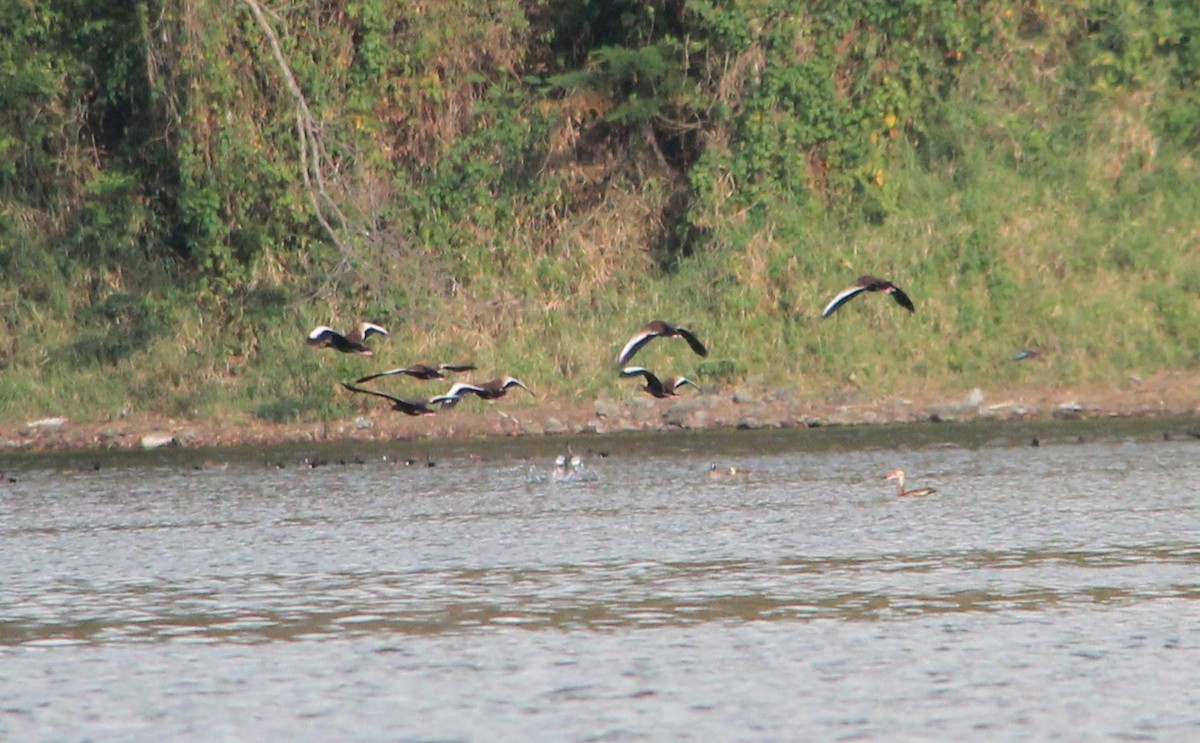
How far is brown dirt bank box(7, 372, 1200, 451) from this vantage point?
20.9m

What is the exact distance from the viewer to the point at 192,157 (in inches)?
875

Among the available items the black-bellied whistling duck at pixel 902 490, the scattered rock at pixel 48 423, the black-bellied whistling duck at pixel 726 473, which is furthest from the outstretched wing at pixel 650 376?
the scattered rock at pixel 48 423

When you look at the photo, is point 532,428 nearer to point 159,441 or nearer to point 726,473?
point 159,441

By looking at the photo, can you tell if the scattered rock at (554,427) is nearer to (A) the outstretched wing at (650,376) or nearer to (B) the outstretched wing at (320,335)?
(A) the outstretched wing at (650,376)

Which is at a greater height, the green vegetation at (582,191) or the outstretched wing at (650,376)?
the green vegetation at (582,191)

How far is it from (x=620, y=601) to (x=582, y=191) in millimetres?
14963

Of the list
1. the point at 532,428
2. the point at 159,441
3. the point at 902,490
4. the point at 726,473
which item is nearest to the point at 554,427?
the point at 532,428

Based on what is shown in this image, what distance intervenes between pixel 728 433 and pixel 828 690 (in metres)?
12.0

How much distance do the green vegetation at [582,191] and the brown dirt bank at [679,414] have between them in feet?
1.15

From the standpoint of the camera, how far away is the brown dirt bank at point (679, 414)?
824 inches

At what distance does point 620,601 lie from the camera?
35.5ft

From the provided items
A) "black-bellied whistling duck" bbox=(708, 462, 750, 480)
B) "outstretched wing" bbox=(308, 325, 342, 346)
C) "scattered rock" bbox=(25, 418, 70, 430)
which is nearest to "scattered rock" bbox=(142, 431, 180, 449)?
"scattered rock" bbox=(25, 418, 70, 430)

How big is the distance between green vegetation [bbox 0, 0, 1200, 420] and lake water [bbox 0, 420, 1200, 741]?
4117 millimetres

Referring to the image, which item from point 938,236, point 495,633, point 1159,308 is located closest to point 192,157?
point 938,236
